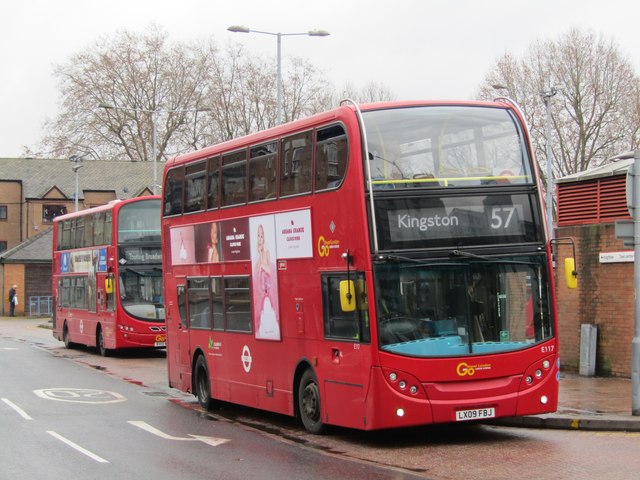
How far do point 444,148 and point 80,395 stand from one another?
10.1m

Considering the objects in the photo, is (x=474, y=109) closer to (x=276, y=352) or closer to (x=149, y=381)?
(x=276, y=352)

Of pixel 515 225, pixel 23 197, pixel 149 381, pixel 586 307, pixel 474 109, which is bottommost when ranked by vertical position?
pixel 149 381

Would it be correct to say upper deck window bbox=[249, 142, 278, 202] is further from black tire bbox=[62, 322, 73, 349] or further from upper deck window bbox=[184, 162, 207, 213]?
black tire bbox=[62, 322, 73, 349]

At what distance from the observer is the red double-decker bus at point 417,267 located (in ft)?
40.0

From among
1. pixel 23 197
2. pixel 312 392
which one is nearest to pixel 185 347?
pixel 312 392

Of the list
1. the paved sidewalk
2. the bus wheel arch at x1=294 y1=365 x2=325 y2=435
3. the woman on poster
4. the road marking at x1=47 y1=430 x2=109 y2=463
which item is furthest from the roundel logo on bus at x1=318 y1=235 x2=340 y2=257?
the road marking at x1=47 y1=430 x2=109 y2=463

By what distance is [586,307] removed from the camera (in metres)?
20.0

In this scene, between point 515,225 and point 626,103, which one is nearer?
point 515,225

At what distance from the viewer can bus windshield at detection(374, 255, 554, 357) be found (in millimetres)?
12188

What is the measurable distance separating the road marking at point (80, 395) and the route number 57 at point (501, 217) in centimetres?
904

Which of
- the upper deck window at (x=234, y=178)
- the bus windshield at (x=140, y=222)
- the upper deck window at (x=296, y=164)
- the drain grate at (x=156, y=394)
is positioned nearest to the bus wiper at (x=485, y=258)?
the upper deck window at (x=296, y=164)

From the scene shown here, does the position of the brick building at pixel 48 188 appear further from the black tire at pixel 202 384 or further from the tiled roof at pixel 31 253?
the black tire at pixel 202 384

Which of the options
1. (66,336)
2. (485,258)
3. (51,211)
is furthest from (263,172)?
(51,211)

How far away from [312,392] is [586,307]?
26.6 ft
